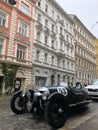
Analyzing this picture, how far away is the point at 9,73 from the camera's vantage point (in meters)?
22.3

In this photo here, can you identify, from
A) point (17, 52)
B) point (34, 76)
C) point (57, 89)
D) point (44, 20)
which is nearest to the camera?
point (57, 89)

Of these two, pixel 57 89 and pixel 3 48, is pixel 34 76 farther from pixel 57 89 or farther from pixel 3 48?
pixel 57 89

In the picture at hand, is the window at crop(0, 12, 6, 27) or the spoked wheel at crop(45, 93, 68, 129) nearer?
the spoked wheel at crop(45, 93, 68, 129)

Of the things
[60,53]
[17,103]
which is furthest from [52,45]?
[17,103]

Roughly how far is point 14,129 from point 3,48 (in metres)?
18.8

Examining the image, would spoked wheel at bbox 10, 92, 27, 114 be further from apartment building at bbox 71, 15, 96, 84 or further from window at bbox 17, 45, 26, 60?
apartment building at bbox 71, 15, 96, 84

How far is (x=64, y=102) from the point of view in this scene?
20.1 ft

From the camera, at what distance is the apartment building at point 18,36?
23.5 meters

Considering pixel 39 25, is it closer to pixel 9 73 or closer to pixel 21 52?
pixel 21 52

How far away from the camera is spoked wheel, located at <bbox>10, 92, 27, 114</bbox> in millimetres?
7473

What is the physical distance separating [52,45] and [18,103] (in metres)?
27.8

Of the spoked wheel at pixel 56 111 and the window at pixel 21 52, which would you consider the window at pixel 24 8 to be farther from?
the spoked wheel at pixel 56 111

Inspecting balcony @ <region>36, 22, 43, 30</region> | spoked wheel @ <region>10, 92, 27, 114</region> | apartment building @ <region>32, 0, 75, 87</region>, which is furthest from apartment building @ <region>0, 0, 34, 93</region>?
spoked wheel @ <region>10, 92, 27, 114</region>

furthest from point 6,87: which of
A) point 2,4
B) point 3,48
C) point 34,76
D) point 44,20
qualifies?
point 44,20
